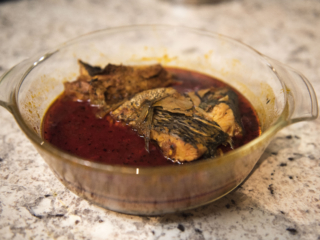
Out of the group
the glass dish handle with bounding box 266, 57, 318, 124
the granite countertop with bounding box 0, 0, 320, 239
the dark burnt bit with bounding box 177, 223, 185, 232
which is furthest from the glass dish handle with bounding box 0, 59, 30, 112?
the glass dish handle with bounding box 266, 57, 318, 124

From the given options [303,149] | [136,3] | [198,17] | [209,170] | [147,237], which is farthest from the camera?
[136,3]

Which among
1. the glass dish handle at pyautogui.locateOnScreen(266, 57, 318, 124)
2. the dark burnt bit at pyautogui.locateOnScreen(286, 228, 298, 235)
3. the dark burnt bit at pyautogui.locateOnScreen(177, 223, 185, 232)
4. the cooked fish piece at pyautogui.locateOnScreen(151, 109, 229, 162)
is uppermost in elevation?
the glass dish handle at pyautogui.locateOnScreen(266, 57, 318, 124)

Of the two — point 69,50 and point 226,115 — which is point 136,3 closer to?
point 69,50

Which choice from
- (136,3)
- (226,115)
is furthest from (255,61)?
(136,3)

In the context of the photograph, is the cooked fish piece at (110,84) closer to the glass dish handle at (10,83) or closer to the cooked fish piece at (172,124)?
the cooked fish piece at (172,124)

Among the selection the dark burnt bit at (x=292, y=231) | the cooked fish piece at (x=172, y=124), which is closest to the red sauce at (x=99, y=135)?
the cooked fish piece at (x=172, y=124)

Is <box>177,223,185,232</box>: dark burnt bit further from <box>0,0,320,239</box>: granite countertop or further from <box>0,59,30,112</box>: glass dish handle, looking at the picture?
<box>0,59,30,112</box>: glass dish handle

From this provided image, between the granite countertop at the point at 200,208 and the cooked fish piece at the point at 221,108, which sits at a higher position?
the cooked fish piece at the point at 221,108
